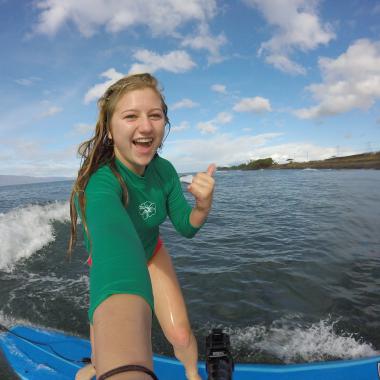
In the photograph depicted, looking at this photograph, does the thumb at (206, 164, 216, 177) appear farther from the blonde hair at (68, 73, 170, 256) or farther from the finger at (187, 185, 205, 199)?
the blonde hair at (68, 73, 170, 256)

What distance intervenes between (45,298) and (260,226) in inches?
349

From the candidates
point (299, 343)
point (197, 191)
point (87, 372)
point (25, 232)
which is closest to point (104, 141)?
point (197, 191)

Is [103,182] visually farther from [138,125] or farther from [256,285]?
[256,285]

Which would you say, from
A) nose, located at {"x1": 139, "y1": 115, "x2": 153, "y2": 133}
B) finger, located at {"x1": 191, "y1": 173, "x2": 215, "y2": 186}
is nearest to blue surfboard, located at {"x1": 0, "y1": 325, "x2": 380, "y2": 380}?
finger, located at {"x1": 191, "y1": 173, "x2": 215, "y2": 186}

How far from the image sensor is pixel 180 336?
298cm

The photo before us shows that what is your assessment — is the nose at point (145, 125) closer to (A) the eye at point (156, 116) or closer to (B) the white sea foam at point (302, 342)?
(A) the eye at point (156, 116)

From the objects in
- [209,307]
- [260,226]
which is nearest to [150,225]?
[209,307]

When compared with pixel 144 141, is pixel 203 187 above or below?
below

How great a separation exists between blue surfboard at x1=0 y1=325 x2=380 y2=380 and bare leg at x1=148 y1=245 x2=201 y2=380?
731mm

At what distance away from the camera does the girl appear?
3.78 ft

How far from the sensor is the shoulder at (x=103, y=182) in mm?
2121

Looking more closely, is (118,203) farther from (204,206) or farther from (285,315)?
(285,315)

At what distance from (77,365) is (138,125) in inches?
133

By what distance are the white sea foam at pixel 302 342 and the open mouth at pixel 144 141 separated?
3793mm
